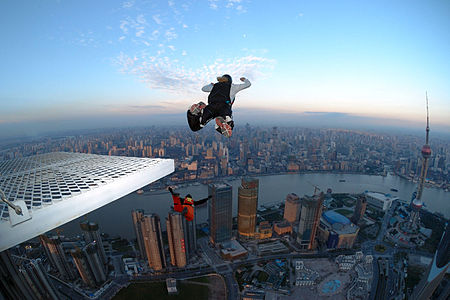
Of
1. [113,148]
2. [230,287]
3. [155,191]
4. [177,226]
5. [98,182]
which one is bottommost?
[230,287]

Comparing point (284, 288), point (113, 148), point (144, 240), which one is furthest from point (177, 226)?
point (113, 148)

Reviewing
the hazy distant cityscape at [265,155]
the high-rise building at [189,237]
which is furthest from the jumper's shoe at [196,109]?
the hazy distant cityscape at [265,155]

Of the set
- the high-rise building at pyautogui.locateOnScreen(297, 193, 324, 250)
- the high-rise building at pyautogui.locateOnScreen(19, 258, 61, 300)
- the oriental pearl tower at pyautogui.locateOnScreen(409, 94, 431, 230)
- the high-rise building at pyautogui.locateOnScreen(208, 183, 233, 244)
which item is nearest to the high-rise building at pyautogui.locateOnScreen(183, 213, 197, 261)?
the high-rise building at pyautogui.locateOnScreen(208, 183, 233, 244)

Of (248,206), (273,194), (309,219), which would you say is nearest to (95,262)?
(248,206)

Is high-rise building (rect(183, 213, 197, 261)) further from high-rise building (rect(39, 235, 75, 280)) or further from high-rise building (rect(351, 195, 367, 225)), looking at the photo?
high-rise building (rect(351, 195, 367, 225))

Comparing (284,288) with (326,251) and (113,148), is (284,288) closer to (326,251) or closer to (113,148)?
(326,251)

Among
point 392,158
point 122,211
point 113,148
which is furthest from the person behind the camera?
point 392,158
